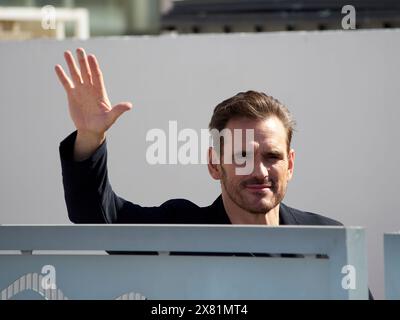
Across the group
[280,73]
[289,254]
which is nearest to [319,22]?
[280,73]

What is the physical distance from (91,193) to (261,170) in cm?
59

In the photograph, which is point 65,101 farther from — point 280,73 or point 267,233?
point 267,233

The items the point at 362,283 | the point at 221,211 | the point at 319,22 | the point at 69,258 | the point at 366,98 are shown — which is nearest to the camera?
the point at 362,283

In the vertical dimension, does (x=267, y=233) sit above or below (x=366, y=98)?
below

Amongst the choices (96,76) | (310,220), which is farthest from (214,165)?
(96,76)

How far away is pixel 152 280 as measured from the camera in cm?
229

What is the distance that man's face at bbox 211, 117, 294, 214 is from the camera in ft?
10.2

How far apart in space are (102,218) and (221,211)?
0.42m

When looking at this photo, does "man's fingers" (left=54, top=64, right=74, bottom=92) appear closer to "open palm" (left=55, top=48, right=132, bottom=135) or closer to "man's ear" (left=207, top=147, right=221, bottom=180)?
"open palm" (left=55, top=48, right=132, bottom=135)

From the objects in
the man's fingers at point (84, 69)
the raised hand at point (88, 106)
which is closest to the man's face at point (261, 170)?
the raised hand at point (88, 106)

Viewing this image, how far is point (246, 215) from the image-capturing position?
3.15m

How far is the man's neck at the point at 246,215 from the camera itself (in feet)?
10.2

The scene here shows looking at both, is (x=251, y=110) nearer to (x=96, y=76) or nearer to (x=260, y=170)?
(x=260, y=170)

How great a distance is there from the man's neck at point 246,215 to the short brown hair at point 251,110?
30 cm
